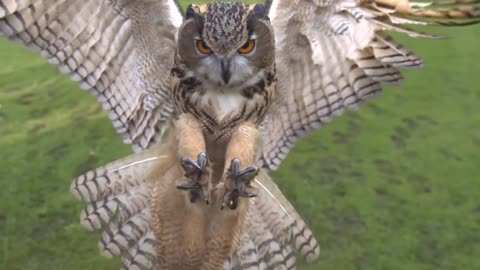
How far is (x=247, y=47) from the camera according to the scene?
2.25 meters

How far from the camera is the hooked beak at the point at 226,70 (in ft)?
7.29

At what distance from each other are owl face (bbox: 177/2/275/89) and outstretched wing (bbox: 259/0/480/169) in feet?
1.26

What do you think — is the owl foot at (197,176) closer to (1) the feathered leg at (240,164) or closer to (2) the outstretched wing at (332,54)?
(1) the feathered leg at (240,164)

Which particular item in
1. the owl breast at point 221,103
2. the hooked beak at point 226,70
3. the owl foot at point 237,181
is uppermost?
the hooked beak at point 226,70

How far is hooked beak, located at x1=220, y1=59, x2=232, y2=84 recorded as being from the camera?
87.5 inches

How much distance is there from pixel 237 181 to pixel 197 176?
4.9 inches

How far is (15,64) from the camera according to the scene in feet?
17.2

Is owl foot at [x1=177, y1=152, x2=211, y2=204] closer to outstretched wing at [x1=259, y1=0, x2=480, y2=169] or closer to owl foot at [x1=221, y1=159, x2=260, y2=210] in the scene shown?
owl foot at [x1=221, y1=159, x2=260, y2=210]

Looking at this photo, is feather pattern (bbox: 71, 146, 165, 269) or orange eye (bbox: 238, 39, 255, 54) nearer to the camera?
orange eye (bbox: 238, 39, 255, 54)

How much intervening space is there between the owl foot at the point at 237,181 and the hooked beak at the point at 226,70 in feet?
0.90

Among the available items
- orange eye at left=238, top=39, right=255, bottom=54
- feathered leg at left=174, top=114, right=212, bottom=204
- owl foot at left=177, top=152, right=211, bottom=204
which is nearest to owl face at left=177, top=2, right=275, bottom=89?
orange eye at left=238, top=39, right=255, bottom=54

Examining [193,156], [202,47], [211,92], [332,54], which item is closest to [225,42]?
[202,47]

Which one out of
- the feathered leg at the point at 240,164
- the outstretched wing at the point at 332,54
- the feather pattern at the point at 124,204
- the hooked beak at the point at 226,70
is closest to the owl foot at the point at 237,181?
the feathered leg at the point at 240,164

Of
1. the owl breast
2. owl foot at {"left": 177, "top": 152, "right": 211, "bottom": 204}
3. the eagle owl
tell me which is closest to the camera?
owl foot at {"left": 177, "top": 152, "right": 211, "bottom": 204}
